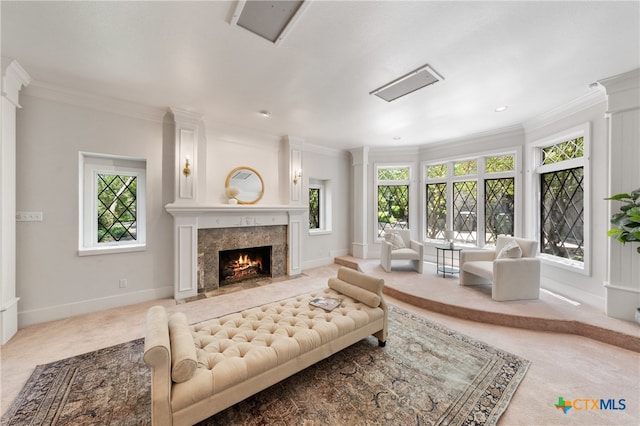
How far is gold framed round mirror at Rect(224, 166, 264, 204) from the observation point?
4.12m

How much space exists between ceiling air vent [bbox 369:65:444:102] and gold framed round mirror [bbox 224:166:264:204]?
247 cm

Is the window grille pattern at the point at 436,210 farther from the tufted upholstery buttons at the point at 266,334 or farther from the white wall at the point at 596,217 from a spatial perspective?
the tufted upholstery buttons at the point at 266,334

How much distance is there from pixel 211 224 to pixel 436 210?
4.66 meters

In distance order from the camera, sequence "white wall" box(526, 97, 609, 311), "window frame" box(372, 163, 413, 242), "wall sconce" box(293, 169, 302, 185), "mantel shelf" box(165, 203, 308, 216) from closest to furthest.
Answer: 1. "white wall" box(526, 97, 609, 311)
2. "mantel shelf" box(165, 203, 308, 216)
3. "wall sconce" box(293, 169, 302, 185)
4. "window frame" box(372, 163, 413, 242)

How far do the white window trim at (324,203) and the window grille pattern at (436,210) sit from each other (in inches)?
89.9

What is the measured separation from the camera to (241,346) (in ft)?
5.24

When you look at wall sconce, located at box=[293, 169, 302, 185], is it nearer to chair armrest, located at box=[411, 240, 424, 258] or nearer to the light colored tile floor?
the light colored tile floor

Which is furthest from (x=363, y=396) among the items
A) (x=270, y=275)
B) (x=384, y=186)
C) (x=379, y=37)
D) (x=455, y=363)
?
(x=384, y=186)

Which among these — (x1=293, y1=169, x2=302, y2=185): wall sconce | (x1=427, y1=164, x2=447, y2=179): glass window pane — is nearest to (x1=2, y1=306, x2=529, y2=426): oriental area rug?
(x1=293, y1=169, x2=302, y2=185): wall sconce

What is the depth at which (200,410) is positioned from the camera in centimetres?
131

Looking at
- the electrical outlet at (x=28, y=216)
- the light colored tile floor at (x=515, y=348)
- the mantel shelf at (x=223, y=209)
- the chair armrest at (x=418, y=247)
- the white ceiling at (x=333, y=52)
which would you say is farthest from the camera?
the chair armrest at (x=418, y=247)

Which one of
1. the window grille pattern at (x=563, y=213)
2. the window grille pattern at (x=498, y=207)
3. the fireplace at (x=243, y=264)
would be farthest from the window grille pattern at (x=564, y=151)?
the fireplace at (x=243, y=264)

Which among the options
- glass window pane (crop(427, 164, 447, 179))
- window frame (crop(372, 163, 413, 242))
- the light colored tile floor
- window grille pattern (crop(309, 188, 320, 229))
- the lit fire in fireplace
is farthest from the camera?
window frame (crop(372, 163, 413, 242))

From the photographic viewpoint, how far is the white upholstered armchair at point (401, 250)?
4340 millimetres
